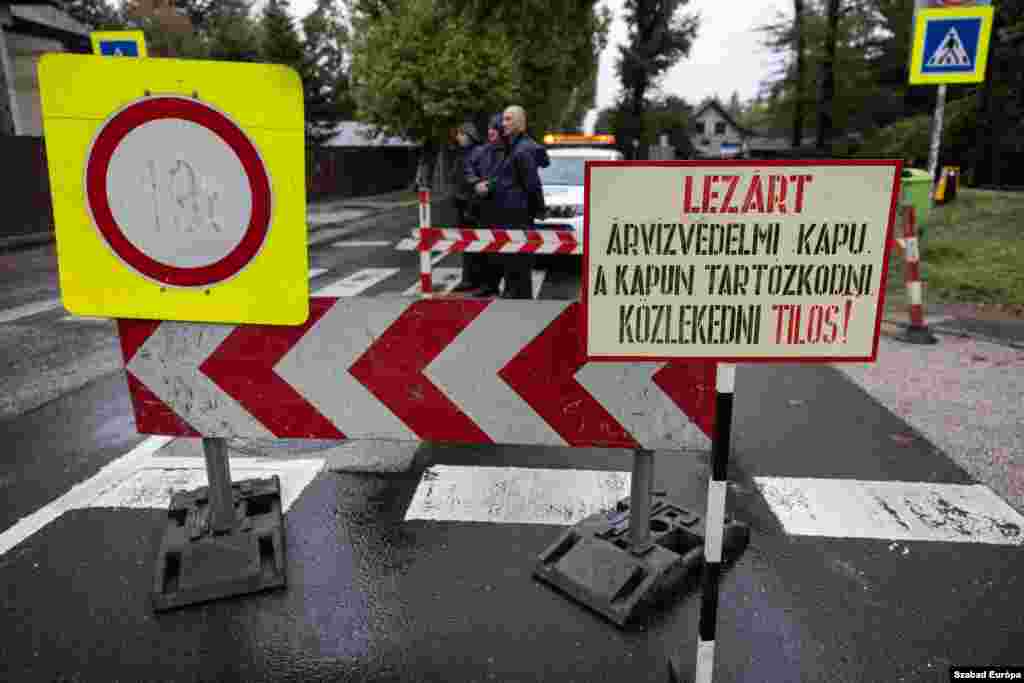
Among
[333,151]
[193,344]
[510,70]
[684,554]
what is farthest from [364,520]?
[333,151]

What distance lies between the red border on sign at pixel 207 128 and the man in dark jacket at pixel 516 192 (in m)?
5.54

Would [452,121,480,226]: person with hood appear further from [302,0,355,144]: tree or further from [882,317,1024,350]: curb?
[302,0,355,144]: tree

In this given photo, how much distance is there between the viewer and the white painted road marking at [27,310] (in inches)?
336

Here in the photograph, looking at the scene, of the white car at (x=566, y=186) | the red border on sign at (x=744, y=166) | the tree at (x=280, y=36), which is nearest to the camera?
the red border on sign at (x=744, y=166)

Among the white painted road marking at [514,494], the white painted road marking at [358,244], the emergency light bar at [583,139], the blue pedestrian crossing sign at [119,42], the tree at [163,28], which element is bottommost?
the white painted road marking at [514,494]

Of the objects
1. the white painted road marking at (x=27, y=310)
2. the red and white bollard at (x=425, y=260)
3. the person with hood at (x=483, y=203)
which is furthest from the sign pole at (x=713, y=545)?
the white painted road marking at (x=27, y=310)

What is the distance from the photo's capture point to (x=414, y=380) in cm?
299

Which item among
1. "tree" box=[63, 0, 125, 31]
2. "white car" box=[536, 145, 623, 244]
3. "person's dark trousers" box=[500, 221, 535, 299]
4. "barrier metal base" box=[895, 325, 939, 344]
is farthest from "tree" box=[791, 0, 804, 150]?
"tree" box=[63, 0, 125, 31]

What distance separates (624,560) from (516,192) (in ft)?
18.7

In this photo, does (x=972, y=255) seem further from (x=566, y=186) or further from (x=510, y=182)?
(x=510, y=182)

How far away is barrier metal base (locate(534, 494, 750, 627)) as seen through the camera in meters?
3.03

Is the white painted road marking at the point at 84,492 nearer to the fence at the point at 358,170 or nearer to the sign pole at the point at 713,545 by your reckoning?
the sign pole at the point at 713,545

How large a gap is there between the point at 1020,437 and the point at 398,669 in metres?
4.44

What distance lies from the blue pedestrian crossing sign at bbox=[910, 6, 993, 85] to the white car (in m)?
4.22
